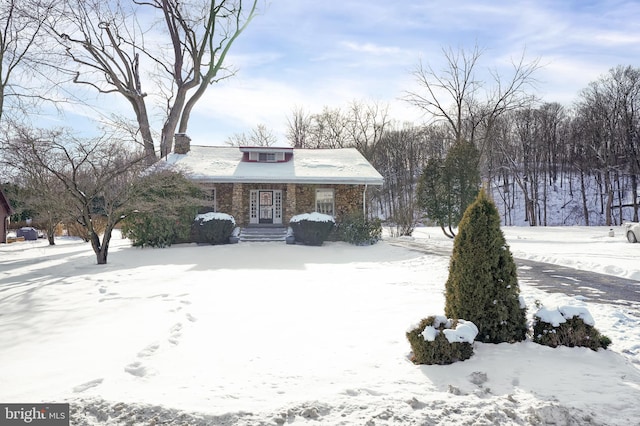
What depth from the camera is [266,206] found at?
19969mm

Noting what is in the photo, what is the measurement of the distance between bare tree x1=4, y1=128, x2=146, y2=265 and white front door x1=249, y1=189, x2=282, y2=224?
7780 millimetres

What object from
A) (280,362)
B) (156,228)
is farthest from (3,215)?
(280,362)

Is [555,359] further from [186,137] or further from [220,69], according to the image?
[220,69]

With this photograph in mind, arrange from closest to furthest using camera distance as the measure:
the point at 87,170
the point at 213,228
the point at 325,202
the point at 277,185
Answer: the point at 87,170, the point at 213,228, the point at 325,202, the point at 277,185

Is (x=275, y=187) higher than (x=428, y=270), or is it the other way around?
(x=275, y=187)

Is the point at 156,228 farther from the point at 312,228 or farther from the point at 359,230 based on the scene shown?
the point at 359,230

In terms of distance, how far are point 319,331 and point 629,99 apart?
38141mm

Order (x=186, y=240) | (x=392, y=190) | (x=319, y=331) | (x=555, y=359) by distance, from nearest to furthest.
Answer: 1. (x=555, y=359)
2. (x=319, y=331)
3. (x=186, y=240)
4. (x=392, y=190)

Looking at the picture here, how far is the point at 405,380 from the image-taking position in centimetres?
353

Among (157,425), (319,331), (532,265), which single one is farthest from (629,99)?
(157,425)

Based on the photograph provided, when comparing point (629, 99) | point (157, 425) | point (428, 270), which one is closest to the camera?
point (157, 425)

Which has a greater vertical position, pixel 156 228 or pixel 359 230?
pixel 156 228

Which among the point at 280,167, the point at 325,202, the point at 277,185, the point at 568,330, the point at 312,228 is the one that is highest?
the point at 280,167

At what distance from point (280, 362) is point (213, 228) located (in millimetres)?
12930
